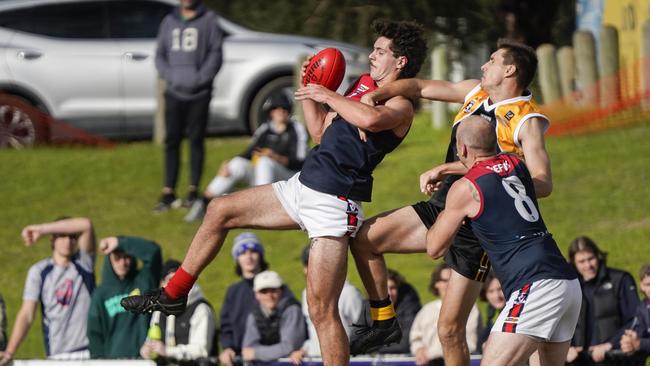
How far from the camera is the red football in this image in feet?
27.3

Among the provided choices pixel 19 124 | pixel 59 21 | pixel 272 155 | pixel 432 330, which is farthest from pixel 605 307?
pixel 19 124

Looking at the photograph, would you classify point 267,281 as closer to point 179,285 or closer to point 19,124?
point 179,285

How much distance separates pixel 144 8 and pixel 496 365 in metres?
10.9

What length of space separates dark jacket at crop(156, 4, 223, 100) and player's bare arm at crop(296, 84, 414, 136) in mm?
6609

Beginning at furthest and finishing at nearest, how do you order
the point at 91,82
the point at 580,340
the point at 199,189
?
the point at 91,82
the point at 199,189
the point at 580,340

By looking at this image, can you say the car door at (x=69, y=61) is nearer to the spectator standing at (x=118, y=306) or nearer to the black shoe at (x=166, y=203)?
the black shoe at (x=166, y=203)

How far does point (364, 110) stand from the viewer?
806 cm

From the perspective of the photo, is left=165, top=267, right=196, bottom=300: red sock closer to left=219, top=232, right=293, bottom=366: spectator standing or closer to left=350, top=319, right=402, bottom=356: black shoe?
left=350, top=319, right=402, bottom=356: black shoe

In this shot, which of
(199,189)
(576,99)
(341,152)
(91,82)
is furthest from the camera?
(576,99)

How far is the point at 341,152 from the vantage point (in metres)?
8.30

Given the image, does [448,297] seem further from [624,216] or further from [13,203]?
[13,203]

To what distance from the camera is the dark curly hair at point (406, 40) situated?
27.4 feet

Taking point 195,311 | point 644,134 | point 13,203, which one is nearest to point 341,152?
point 195,311

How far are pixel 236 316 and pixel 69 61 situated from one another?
7.04 metres
